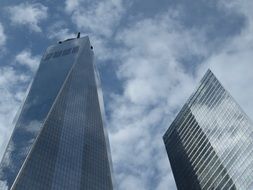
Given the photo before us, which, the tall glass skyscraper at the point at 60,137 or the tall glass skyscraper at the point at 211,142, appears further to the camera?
the tall glass skyscraper at the point at 211,142

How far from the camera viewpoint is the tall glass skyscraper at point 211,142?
4985 inches

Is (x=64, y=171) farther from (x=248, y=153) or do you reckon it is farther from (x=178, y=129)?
(x=178, y=129)

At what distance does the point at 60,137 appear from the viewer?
5320 inches

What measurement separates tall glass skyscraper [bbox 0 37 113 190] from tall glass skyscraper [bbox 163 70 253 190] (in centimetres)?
3114

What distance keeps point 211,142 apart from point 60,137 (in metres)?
47.9

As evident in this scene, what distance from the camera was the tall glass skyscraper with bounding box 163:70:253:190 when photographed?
12662 centimetres

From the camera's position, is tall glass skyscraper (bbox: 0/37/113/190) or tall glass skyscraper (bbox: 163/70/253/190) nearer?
tall glass skyscraper (bbox: 0/37/113/190)

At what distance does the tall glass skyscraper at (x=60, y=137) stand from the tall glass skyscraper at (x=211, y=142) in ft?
102

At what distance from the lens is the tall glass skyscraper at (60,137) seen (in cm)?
11712

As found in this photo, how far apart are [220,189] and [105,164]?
111 feet

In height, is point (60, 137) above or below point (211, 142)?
below

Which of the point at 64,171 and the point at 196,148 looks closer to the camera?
the point at 64,171

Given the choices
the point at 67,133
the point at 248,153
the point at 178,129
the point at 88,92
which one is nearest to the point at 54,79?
the point at 88,92

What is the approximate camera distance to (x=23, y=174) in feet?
369
